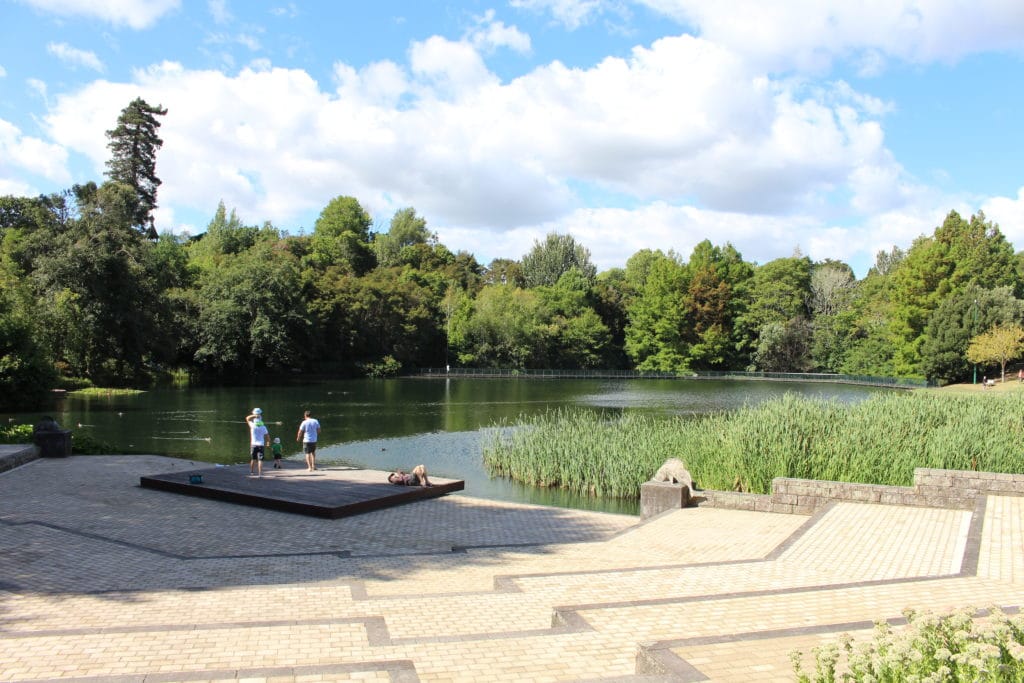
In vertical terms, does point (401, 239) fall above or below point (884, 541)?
above

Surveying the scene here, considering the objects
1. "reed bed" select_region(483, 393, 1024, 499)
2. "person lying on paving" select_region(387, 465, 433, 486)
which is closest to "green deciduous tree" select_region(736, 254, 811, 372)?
"reed bed" select_region(483, 393, 1024, 499)

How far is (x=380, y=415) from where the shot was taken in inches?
1411

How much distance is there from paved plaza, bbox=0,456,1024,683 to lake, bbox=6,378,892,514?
6.67 meters

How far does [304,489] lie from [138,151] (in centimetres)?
7167

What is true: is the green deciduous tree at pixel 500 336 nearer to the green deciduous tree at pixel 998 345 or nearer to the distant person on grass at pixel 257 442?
the green deciduous tree at pixel 998 345

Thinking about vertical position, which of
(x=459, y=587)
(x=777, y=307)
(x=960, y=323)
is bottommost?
(x=459, y=587)

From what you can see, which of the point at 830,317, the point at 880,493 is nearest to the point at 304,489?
the point at 880,493

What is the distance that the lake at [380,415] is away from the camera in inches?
883

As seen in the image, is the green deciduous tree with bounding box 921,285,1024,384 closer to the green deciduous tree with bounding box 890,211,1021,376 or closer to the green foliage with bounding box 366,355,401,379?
the green deciduous tree with bounding box 890,211,1021,376

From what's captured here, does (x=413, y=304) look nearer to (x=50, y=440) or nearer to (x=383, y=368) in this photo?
(x=383, y=368)

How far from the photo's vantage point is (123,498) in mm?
13266

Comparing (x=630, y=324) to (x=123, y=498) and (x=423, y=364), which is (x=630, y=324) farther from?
(x=123, y=498)

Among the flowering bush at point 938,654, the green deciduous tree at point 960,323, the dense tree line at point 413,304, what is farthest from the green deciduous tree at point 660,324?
the flowering bush at point 938,654

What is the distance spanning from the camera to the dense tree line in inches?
1639
